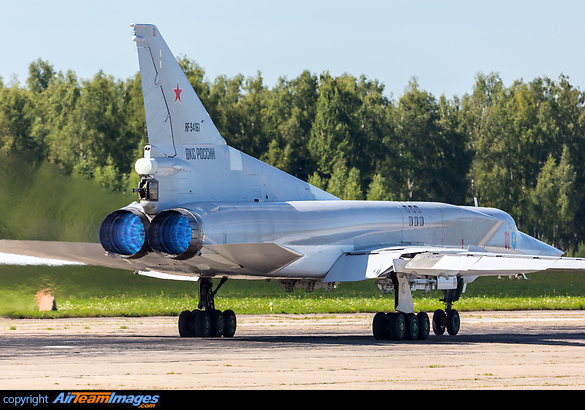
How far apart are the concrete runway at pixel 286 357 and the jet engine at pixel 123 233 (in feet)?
6.44

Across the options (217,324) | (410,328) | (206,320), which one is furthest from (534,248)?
(206,320)

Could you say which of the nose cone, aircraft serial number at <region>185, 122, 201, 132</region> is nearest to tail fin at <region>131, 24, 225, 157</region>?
aircraft serial number at <region>185, 122, 201, 132</region>

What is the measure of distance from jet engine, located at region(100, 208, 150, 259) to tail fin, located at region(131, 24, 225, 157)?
153 cm

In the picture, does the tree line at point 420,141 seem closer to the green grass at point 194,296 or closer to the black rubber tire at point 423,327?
the green grass at point 194,296

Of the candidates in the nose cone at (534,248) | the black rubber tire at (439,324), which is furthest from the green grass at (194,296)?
the black rubber tire at (439,324)

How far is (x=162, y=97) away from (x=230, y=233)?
10.6 feet

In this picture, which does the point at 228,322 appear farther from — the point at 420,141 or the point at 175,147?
the point at 420,141

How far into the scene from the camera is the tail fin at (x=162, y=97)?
64.2ft

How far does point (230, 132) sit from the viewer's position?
7644cm

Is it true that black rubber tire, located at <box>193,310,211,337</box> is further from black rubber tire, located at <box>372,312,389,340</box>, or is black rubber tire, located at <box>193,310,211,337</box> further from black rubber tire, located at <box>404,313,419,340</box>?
black rubber tire, located at <box>404,313,419,340</box>

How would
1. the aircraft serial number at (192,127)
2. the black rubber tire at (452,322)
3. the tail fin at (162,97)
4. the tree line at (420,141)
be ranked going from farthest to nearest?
the tree line at (420,141)
the black rubber tire at (452,322)
the aircraft serial number at (192,127)
the tail fin at (162,97)

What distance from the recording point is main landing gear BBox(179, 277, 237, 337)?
21641 millimetres

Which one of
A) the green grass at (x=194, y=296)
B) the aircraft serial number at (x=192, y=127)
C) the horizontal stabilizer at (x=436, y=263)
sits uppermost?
the aircraft serial number at (x=192, y=127)

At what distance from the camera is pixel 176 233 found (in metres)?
18.9
